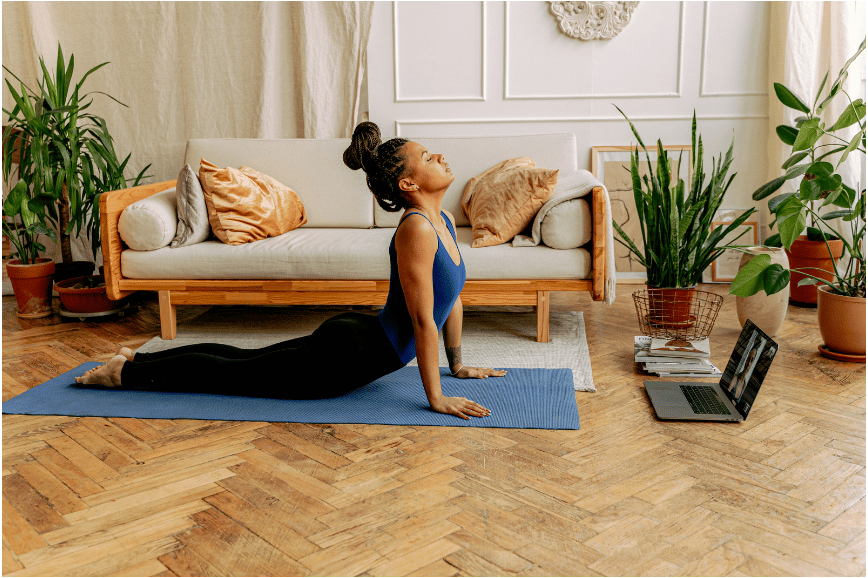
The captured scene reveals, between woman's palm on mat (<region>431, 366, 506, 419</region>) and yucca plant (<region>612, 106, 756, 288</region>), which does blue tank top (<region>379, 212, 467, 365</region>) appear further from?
yucca plant (<region>612, 106, 756, 288</region>)

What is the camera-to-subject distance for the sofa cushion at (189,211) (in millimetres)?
2924

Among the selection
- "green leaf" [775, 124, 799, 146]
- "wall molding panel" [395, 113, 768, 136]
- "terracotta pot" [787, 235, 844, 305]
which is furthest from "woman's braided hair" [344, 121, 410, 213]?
"terracotta pot" [787, 235, 844, 305]

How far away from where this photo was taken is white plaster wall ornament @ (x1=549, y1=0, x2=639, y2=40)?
367 cm

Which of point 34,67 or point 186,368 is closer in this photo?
point 186,368

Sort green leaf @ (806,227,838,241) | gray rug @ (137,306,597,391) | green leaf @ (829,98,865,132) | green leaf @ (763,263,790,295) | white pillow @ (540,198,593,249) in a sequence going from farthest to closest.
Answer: green leaf @ (806,227,838,241)
white pillow @ (540,198,593,249)
gray rug @ (137,306,597,391)
green leaf @ (763,263,790,295)
green leaf @ (829,98,865,132)

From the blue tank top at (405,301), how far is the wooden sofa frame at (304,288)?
2.28 feet

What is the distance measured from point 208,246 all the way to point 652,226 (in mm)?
1815

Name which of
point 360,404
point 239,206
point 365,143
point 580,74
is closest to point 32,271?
point 239,206

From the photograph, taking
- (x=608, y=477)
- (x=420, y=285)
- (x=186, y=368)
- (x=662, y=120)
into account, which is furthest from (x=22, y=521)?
(x=662, y=120)

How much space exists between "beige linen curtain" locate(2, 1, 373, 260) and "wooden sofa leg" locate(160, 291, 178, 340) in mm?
1313

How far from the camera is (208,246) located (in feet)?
9.50

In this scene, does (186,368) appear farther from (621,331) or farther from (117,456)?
(621,331)

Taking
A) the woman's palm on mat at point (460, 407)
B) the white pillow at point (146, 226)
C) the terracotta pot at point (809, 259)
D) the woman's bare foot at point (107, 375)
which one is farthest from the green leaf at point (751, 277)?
the white pillow at point (146, 226)

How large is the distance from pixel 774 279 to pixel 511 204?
1.01m
